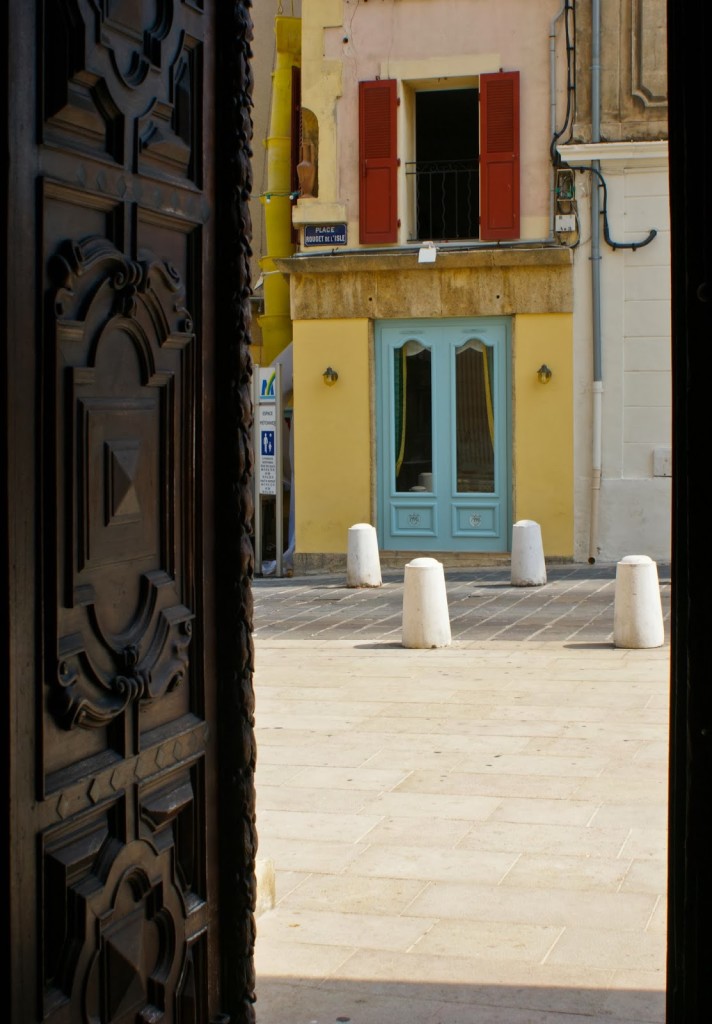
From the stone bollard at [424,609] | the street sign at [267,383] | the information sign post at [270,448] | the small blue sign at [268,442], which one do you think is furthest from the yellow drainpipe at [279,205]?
the stone bollard at [424,609]

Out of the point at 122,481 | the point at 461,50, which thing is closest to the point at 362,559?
the point at 461,50

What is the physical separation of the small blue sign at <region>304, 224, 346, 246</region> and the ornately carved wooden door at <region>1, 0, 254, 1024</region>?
1532cm

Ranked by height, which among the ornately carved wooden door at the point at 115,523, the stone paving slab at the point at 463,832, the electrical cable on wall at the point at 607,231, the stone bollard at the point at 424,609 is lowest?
the stone paving slab at the point at 463,832

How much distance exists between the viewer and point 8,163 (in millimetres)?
2637

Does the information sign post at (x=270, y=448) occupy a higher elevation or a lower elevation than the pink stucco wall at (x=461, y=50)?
lower

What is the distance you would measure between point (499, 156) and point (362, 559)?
5618 millimetres

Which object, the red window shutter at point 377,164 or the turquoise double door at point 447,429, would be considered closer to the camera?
the turquoise double door at point 447,429

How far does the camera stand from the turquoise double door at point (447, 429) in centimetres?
1836

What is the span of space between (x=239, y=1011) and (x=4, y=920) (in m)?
1.07

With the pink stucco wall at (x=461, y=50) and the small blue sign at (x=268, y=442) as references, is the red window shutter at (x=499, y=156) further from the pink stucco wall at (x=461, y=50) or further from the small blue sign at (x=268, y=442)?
the small blue sign at (x=268, y=442)

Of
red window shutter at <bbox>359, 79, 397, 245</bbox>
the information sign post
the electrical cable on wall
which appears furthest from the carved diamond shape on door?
red window shutter at <bbox>359, 79, 397, 245</bbox>

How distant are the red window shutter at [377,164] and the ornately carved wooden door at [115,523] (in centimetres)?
1514

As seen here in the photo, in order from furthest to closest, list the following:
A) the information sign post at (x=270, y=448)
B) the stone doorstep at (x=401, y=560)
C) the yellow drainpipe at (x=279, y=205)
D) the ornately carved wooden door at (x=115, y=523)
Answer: the yellow drainpipe at (x=279, y=205)
the stone doorstep at (x=401, y=560)
the information sign post at (x=270, y=448)
the ornately carved wooden door at (x=115, y=523)

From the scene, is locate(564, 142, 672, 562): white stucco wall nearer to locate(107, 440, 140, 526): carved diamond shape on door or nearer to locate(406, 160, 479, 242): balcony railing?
locate(406, 160, 479, 242): balcony railing
